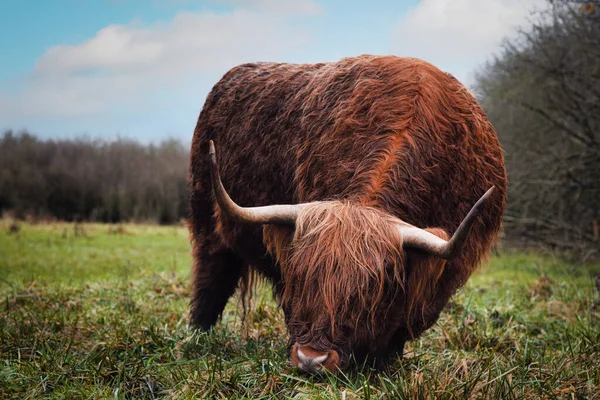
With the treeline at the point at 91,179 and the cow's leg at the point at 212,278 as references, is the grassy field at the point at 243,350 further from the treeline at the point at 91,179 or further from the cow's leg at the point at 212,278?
the treeline at the point at 91,179

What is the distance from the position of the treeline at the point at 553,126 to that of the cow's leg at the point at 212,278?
605 cm

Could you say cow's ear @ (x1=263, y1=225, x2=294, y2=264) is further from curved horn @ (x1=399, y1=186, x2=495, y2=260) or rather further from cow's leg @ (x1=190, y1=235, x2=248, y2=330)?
cow's leg @ (x1=190, y1=235, x2=248, y2=330)

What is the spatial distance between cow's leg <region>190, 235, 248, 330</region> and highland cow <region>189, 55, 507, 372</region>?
18 centimetres

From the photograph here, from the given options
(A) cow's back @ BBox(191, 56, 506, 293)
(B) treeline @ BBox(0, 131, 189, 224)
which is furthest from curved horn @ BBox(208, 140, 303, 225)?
(B) treeline @ BBox(0, 131, 189, 224)

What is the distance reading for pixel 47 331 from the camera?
4.56 metres

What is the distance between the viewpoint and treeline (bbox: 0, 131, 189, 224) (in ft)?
49.2

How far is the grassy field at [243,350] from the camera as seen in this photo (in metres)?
3.08

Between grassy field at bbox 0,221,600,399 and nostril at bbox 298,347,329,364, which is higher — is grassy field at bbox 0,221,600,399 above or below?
below

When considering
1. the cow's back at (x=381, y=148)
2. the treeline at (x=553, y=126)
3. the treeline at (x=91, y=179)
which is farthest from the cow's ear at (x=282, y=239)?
the treeline at (x=91, y=179)

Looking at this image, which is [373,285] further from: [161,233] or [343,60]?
[161,233]

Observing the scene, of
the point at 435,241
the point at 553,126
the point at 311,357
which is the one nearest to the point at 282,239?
the point at 311,357

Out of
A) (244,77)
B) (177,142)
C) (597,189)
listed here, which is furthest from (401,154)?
(177,142)

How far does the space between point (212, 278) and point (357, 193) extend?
249 cm

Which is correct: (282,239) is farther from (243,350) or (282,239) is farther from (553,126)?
(553,126)
